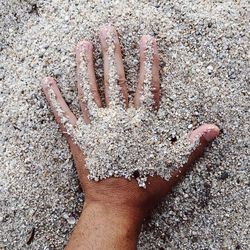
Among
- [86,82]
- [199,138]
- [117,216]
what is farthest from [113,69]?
[117,216]

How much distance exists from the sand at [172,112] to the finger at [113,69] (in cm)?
5

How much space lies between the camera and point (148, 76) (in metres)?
2.13

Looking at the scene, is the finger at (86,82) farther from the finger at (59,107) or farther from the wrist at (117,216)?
the wrist at (117,216)

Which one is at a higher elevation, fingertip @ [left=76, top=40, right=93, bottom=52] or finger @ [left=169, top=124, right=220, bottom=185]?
fingertip @ [left=76, top=40, right=93, bottom=52]

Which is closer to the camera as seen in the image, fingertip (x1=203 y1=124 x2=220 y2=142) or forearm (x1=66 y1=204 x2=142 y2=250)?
forearm (x1=66 y1=204 x2=142 y2=250)

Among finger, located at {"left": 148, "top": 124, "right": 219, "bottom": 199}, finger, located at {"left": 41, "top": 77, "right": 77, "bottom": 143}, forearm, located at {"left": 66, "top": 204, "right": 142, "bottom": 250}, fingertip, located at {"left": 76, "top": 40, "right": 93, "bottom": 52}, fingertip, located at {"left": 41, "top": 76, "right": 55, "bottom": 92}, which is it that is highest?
fingertip, located at {"left": 76, "top": 40, "right": 93, "bottom": 52}

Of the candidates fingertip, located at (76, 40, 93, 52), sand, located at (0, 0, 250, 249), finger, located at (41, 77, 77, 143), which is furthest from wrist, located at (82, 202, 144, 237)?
fingertip, located at (76, 40, 93, 52)

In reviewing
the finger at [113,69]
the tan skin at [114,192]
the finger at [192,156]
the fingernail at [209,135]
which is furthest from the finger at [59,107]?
the fingernail at [209,135]

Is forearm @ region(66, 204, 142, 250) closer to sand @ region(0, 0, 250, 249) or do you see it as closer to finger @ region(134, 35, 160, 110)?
sand @ region(0, 0, 250, 249)

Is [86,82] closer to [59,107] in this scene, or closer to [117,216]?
[59,107]

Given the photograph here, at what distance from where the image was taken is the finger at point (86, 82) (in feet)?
7.02

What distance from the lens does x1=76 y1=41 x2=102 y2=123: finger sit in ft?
7.02

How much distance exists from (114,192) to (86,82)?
1.39 feet

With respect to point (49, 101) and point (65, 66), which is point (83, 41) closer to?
point (65, 66)
